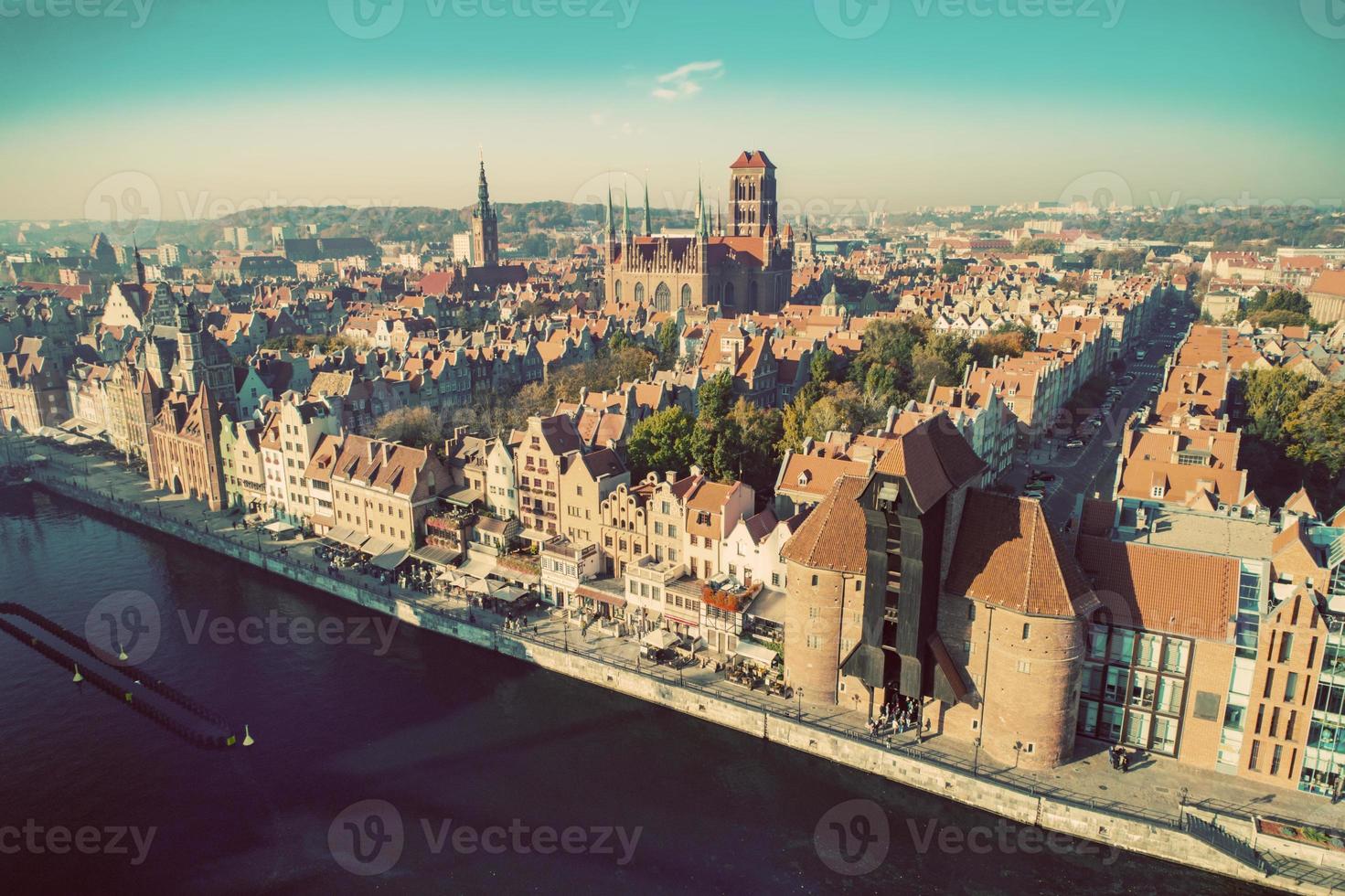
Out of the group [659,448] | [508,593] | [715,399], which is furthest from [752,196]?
[508,593]

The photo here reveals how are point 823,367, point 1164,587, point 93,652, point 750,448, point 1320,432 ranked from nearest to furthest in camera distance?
point 1164,587
point 93,652
point 750,448
point 1320,432
point 823,367

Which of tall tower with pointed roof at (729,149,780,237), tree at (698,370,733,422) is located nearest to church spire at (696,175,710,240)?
tall tower with pointed roof at (729,149,780,237)

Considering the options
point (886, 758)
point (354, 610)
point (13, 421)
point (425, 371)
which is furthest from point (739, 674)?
point (13, 421)

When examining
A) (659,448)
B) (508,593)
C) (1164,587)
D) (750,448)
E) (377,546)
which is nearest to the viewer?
(1164,587)

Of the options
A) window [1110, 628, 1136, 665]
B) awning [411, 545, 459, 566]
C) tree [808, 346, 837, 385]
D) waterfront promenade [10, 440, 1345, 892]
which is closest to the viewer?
waterfront promenade [10, 440, 1345, 892]

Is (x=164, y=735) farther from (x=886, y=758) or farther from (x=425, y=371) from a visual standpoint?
(x=425, y=371)

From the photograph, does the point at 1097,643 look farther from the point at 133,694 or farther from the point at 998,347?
the point at 998,347

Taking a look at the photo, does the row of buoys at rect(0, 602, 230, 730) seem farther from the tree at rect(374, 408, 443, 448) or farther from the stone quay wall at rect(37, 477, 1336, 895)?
the tree at rect(374, 408, 443, 448)
